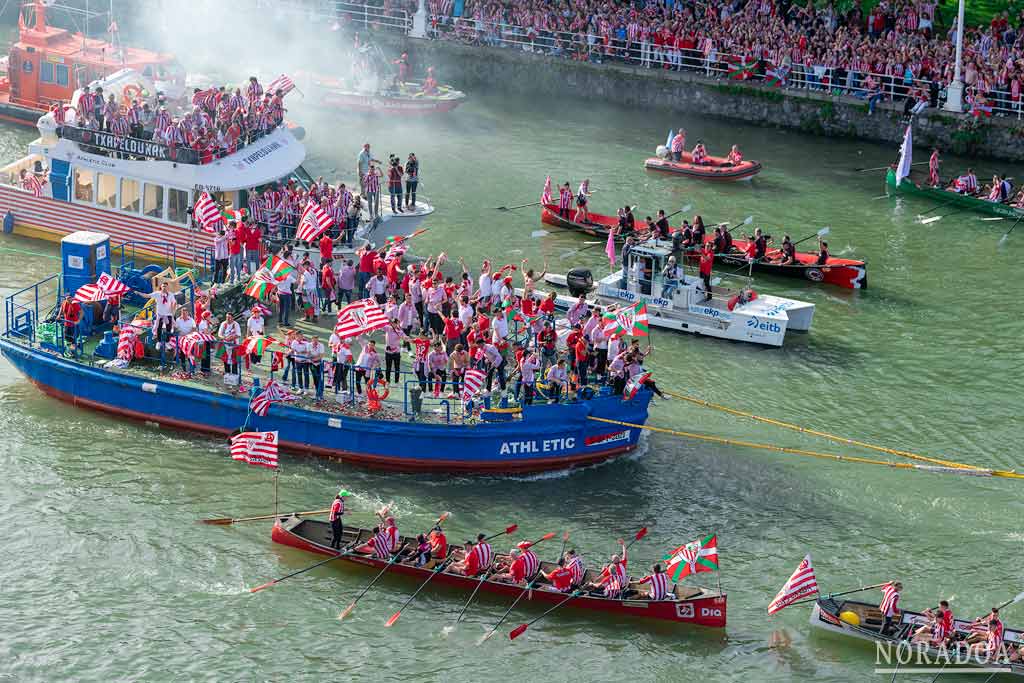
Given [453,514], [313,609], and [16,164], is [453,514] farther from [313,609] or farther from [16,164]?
[16,164]

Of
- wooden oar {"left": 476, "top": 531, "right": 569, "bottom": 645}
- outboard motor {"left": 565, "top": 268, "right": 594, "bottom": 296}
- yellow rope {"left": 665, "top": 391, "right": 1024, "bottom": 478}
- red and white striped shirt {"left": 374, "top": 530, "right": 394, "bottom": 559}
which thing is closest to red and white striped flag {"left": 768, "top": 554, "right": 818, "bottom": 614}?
wooden oar {"left": 476, "top": 531, "right": 569, "bottom": 645}

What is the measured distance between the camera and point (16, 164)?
4619cm

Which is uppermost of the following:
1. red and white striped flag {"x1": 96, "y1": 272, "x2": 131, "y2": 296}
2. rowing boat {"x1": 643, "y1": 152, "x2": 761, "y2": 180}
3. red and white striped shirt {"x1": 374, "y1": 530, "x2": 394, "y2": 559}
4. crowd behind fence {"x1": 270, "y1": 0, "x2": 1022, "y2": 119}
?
crowd behind fence {"x1": 270, "y1": 0, "x2": 1022, "y2": 119}

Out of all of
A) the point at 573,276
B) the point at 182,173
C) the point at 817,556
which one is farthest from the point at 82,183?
the point at 817,556

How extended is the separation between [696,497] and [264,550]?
30.2 feet

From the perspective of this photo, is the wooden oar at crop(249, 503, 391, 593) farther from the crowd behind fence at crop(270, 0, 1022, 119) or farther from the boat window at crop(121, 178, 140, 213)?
the crowd behind fence at crop(270, 0, 1022, 119)

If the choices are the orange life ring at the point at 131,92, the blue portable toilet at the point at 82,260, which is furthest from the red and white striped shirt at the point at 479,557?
the orange life ring at the point at 131,92

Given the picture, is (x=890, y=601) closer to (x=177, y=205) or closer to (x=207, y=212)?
(x=207, y=212)

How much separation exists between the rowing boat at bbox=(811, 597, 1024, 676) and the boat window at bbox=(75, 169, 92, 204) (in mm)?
25156

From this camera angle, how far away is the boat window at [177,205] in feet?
137

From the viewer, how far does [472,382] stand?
1271 inches

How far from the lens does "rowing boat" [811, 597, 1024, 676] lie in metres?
26.5

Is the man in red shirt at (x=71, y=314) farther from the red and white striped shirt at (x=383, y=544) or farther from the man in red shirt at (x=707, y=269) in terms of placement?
the man in red shirt at (x=707, y=269)

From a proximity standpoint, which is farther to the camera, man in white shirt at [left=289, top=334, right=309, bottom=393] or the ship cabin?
the ship cabin
